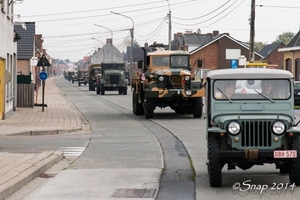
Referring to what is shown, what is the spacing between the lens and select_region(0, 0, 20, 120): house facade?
25.9 m

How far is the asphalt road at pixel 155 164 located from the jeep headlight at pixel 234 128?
33.0 inches

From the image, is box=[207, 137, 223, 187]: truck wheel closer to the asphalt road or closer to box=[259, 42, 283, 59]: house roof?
the asphalt road

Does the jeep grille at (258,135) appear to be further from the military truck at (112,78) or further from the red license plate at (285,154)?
the military truck at (112,78)

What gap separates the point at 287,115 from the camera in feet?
35.8

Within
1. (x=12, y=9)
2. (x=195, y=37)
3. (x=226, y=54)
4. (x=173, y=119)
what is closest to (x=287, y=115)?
(x=173, y=119)

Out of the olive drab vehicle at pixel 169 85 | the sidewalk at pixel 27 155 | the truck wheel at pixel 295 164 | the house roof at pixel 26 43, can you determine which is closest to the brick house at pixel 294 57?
the house roof at pixel 26 43

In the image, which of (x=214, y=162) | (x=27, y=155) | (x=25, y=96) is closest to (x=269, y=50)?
(x=25, y=96)

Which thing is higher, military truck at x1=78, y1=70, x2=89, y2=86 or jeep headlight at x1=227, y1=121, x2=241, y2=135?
military truck at x1=78, y1=70, x2=89, y2=86

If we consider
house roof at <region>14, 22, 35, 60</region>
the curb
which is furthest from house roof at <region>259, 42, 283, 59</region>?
the curb

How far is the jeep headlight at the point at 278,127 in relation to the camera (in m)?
10.3

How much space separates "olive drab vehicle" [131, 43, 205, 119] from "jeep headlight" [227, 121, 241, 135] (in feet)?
54.1

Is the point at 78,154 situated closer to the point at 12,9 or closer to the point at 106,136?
the point at 106,136

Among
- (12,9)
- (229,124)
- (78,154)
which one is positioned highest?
(12,9)

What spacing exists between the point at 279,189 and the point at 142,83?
18.4 m
